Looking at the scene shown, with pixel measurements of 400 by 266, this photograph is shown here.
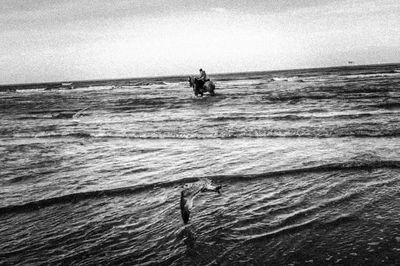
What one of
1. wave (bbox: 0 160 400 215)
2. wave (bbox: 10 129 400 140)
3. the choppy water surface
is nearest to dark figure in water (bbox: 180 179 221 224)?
the choppy water surface

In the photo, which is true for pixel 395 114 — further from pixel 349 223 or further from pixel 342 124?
pixel 349 223

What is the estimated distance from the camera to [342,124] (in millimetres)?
11289

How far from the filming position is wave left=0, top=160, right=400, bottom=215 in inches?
203

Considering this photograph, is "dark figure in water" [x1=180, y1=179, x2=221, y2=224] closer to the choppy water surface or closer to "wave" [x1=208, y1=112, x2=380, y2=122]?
the choppy water surface

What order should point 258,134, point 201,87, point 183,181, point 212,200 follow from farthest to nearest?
point 201,87 < point 258,134 < point 183,181 < point 212,200

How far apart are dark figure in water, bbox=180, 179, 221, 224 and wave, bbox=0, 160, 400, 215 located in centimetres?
66

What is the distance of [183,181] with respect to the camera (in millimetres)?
5945

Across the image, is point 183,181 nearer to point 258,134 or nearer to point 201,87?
point 258,134

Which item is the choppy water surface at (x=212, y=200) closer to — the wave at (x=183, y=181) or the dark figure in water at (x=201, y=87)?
the wave at (x=183, y=181)

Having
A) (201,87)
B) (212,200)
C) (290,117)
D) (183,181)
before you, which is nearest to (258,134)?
(290,117)

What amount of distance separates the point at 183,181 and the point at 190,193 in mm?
1041

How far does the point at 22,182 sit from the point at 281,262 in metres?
5.61

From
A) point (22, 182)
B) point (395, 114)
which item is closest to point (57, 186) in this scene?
point (22, 182)

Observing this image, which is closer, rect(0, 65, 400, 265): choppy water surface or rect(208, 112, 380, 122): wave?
rect(0, 65, 400, 265): choppy water surface
